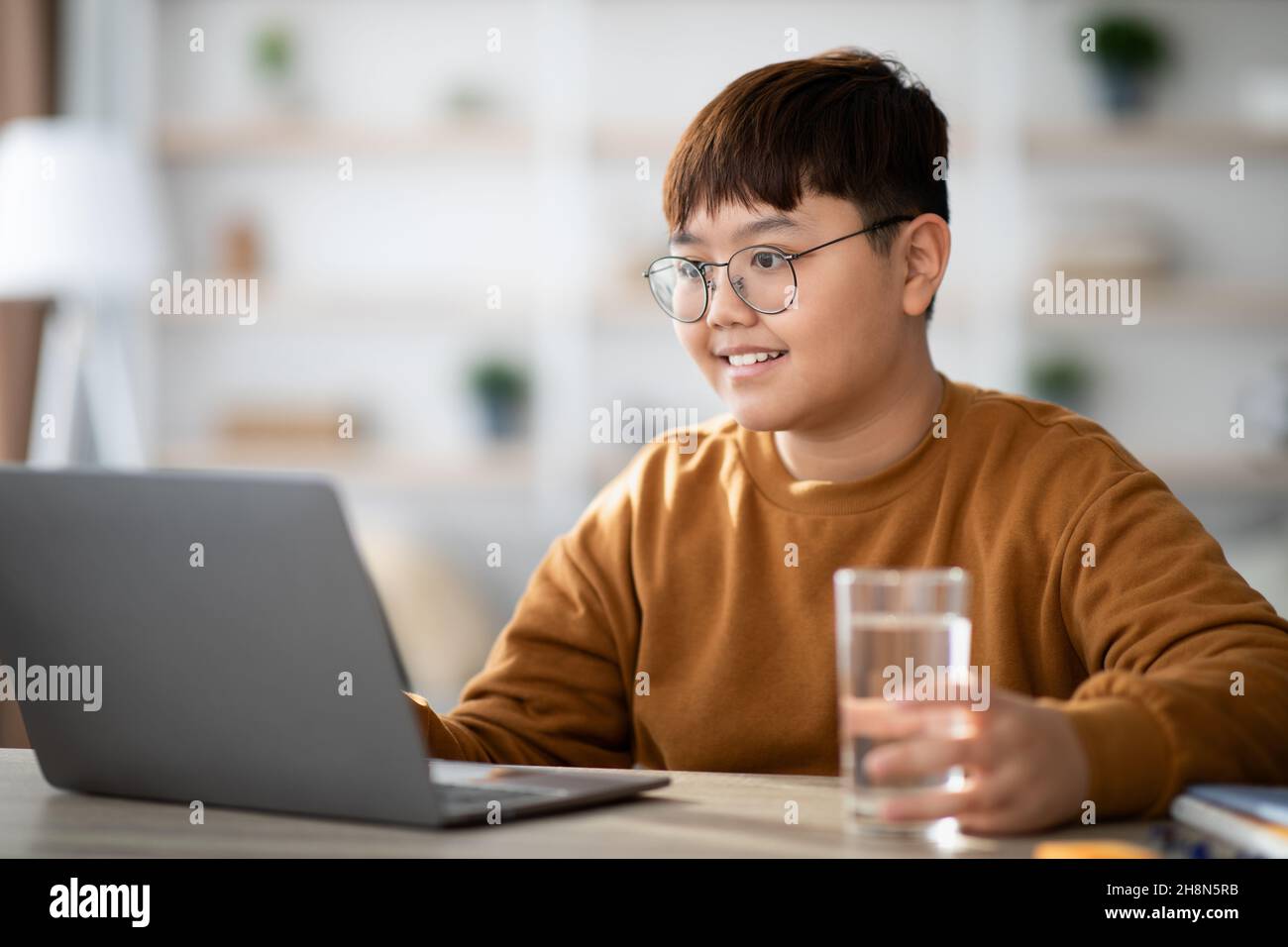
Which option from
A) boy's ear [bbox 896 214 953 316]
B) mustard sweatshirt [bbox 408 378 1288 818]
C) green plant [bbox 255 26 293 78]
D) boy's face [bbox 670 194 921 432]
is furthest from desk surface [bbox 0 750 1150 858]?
green plant [bbox 255 26 293 78]

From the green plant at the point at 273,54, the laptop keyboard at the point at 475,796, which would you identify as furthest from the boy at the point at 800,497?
the green plant at the point at 273,54

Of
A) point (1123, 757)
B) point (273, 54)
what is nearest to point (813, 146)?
point (1123, 757)

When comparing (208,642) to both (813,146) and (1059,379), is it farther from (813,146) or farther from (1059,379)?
(1059,379)

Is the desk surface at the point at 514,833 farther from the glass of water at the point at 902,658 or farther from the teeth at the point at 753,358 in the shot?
the teeth at the point at 753,358

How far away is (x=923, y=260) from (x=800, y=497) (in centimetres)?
27

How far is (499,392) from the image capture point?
3834 mm

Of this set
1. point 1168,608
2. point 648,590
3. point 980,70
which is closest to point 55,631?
point 648,590

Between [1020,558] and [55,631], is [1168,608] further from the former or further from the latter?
[55,631]

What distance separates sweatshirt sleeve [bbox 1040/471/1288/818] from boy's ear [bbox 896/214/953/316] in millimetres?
293

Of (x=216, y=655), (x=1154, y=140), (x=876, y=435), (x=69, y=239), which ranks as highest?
(x=1154, y=140)

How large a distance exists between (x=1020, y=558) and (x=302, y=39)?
3.27 meters

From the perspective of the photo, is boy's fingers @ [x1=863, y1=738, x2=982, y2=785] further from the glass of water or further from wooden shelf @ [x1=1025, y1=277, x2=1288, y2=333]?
wooden shelf @ [x1=1025, y1=277, x2=1288, y2=333]

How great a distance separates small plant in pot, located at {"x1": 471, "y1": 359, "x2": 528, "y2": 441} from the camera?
3.83 metres

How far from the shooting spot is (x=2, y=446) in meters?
3.37
